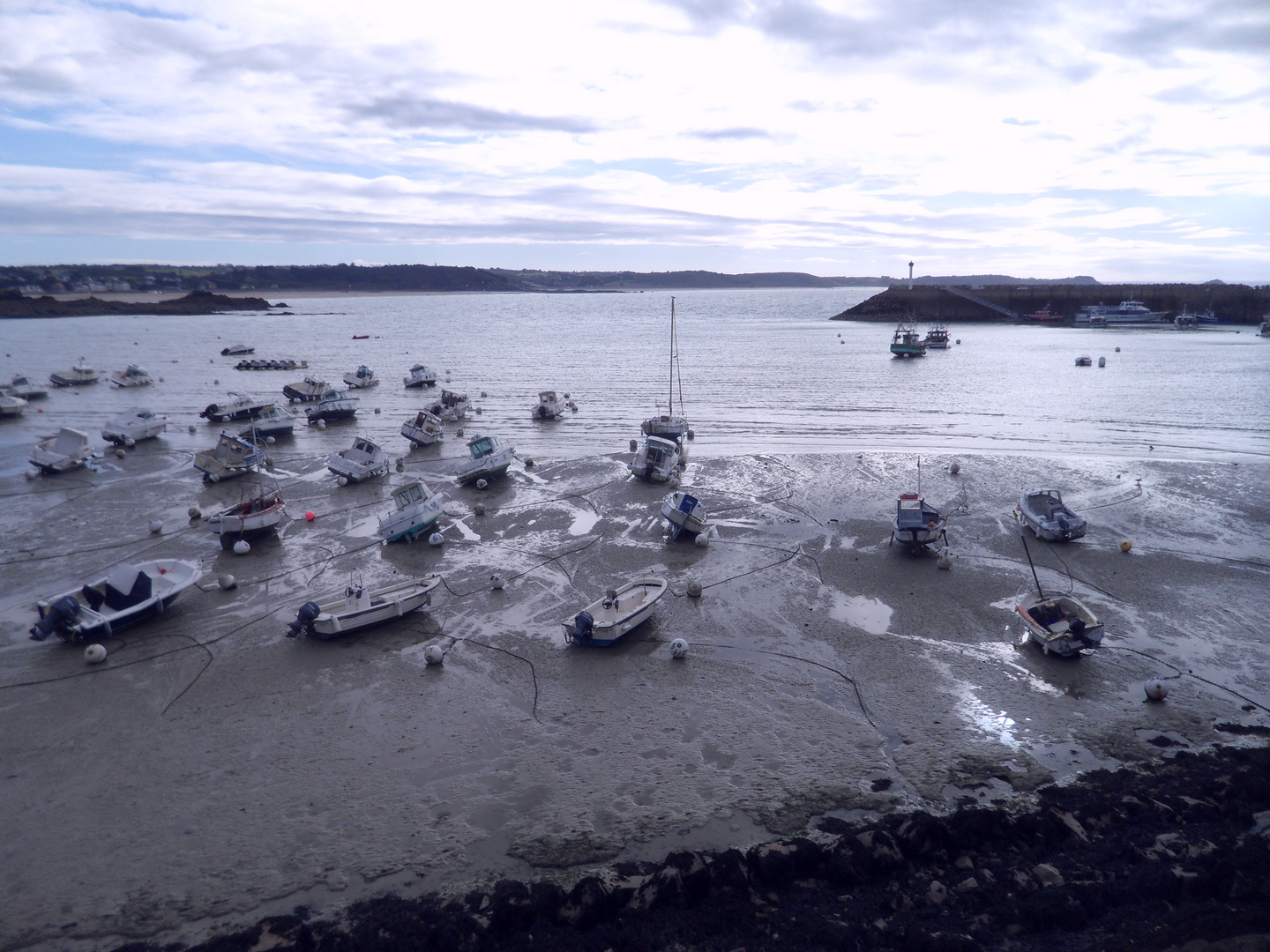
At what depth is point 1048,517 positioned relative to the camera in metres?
23.5

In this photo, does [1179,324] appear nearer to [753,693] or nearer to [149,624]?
[753,693]

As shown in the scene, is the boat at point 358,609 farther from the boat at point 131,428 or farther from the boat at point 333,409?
the boat at point 333,409

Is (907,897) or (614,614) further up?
(614,614)

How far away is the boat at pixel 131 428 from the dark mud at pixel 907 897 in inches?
1412

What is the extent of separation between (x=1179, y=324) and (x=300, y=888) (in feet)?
436

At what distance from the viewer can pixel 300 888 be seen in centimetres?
1070

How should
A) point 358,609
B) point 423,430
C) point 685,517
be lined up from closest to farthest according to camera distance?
point 358,609, point 685,517, point 423,430

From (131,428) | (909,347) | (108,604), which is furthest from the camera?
(909,347)

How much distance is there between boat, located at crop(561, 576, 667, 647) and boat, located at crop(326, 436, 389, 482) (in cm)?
1631

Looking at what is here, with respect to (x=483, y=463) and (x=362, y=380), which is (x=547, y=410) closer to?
(x=483, y=463)

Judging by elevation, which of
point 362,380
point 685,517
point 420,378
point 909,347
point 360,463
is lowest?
point 685,517

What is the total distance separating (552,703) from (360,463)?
19.8 m

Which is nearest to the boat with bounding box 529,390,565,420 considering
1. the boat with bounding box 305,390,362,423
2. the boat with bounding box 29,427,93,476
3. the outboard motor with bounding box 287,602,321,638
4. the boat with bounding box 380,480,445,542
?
the boat with bounding box 305,390,362,423

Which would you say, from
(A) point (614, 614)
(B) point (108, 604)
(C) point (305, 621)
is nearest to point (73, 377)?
(B) point (108, 604)
